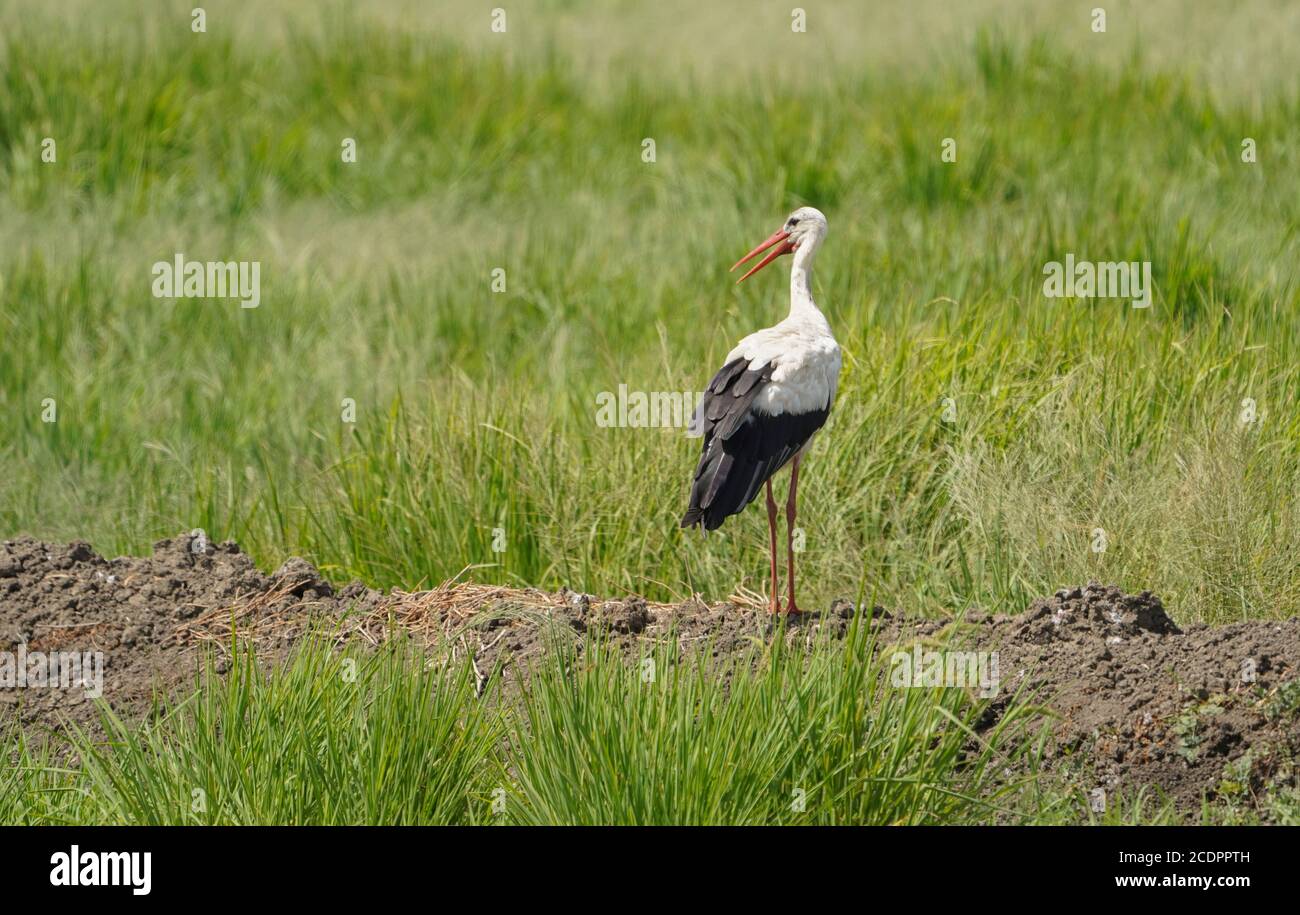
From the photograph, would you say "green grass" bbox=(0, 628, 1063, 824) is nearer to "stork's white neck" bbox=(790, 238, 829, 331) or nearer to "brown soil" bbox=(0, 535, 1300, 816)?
"brown soil" bbox=(0, 535, 1300, 816)

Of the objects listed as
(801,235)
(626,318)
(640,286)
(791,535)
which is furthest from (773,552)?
(640,286)

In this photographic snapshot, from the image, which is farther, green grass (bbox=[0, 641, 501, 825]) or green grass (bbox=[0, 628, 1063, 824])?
green grass (bbox=[0, 641, 501, 825])

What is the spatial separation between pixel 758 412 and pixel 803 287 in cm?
50

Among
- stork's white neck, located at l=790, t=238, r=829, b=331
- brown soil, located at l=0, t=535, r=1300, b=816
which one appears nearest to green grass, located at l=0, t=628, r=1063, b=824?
brown soil, located at l=0, t=535, r=1300, b=816

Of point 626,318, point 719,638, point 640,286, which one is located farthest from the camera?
point 640,286

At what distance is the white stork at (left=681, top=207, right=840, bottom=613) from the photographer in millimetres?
4711

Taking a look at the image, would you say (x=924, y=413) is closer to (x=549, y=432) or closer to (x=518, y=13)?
(x=549, y=432)

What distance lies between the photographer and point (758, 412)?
4.73m

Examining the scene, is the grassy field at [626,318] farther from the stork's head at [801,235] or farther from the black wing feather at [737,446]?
the stork's head at [801,235]

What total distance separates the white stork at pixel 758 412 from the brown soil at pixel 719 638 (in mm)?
425

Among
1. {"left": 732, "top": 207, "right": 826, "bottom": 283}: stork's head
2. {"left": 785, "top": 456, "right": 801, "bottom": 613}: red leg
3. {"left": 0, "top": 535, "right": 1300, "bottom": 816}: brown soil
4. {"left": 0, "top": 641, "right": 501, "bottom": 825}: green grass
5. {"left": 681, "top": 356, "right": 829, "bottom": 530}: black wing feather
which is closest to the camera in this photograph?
{"left": 0, "top": 641, "right": 501, "bottom": 825}: green grass

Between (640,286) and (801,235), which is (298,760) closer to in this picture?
(801,235)

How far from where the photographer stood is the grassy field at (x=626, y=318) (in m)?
5.46

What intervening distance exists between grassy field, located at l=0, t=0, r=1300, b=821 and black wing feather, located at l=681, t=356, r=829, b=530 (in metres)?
0.66
